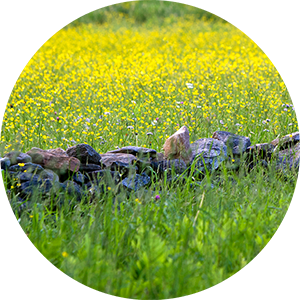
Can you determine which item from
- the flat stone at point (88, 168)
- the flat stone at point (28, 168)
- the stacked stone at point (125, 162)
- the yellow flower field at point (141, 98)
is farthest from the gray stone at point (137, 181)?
the flat stone at point (28, 168)

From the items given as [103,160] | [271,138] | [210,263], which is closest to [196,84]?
[271,138]

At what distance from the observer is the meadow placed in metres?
2.71

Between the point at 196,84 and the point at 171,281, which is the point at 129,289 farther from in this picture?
the point at 196,84

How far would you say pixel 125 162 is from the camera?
4070 millimetres

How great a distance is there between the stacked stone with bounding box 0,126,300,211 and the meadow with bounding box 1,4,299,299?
176 mm

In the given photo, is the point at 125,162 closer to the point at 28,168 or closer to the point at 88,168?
the point at 88,168

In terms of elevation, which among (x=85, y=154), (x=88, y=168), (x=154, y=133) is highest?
(x=154, y=133)

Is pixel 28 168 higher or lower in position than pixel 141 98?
lower

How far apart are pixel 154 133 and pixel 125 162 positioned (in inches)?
42.9

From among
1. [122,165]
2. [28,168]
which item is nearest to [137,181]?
[122,165]

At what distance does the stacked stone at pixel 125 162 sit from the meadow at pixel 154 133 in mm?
176

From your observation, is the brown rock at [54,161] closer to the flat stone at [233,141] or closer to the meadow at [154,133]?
the meadow at [154,133]

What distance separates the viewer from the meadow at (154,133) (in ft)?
8.88

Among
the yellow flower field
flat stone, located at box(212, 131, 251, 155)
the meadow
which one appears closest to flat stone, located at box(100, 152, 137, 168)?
the meadow
